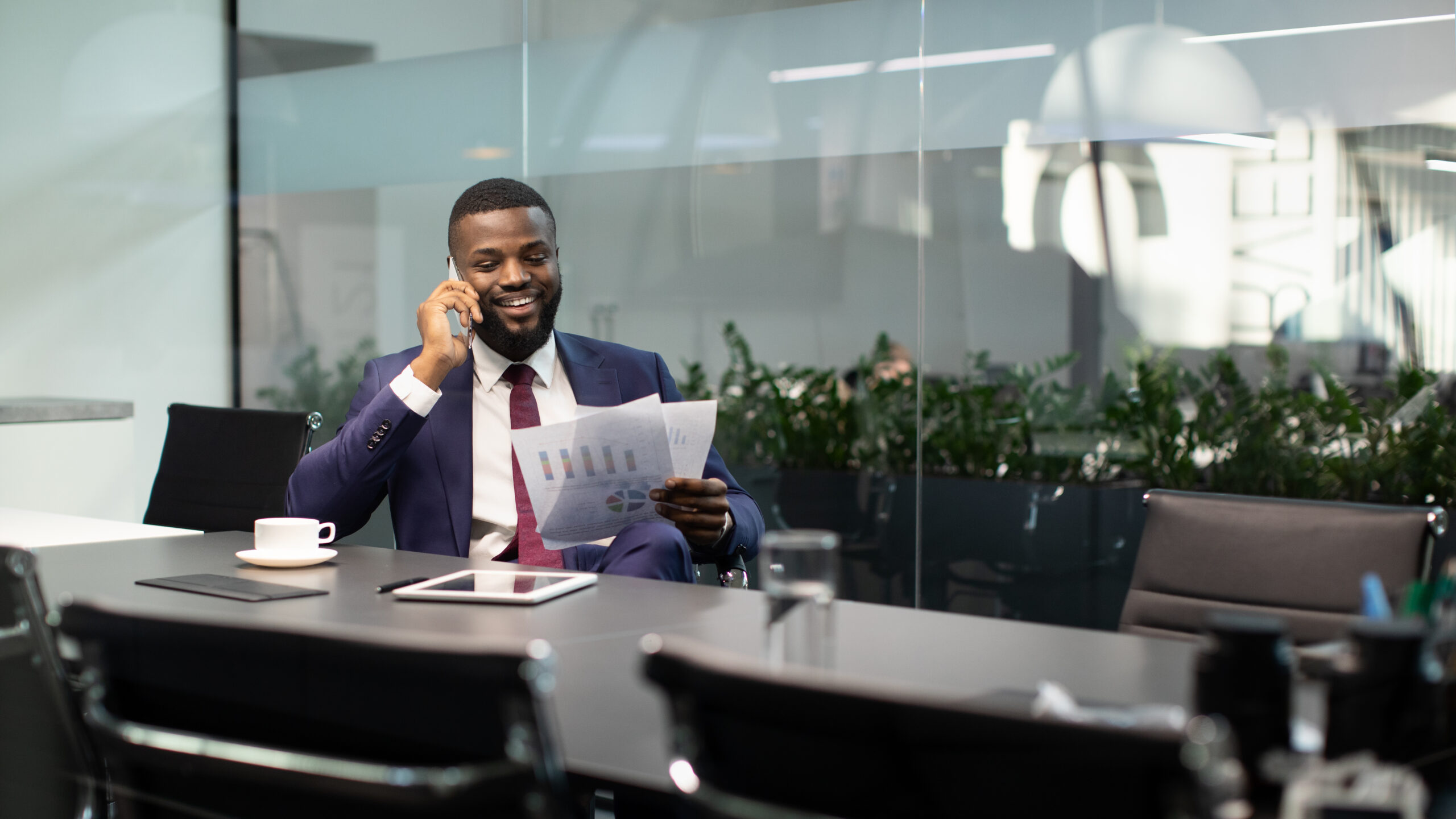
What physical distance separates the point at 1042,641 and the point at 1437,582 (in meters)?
0.50

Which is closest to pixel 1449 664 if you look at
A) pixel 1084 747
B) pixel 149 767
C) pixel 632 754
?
pixel 1084 747

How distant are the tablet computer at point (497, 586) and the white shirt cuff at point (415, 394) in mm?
478

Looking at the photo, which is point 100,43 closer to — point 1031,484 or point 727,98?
point 727,98

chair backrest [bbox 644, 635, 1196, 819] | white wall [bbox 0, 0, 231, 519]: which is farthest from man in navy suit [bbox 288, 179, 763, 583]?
white wall [bbox 0, 0, 231, 519]

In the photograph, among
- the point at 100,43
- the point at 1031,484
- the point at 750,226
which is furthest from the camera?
the point at 100,43

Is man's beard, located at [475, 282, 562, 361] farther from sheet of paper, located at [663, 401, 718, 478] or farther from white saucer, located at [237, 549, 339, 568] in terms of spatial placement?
white saucer, located at [237, 549, 339, 568]

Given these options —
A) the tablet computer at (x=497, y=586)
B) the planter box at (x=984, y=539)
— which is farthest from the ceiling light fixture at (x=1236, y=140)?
the tablet computer at (x=497, y=586)

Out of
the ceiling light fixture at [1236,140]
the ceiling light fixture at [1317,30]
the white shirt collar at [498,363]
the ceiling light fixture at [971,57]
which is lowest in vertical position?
the white shirt collar at [498,363]

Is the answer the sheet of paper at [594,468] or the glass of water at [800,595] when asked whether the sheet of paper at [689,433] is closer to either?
the sheet of paper at [594,468]

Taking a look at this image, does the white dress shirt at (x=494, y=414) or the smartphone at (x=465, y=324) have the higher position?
the smartphone at (x=465, y=324)

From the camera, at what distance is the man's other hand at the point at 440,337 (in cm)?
238

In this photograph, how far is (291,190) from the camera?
18.7 ft

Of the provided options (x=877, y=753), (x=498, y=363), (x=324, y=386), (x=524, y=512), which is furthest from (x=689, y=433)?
(x=324, y=386)

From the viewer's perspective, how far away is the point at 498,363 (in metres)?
2.70
